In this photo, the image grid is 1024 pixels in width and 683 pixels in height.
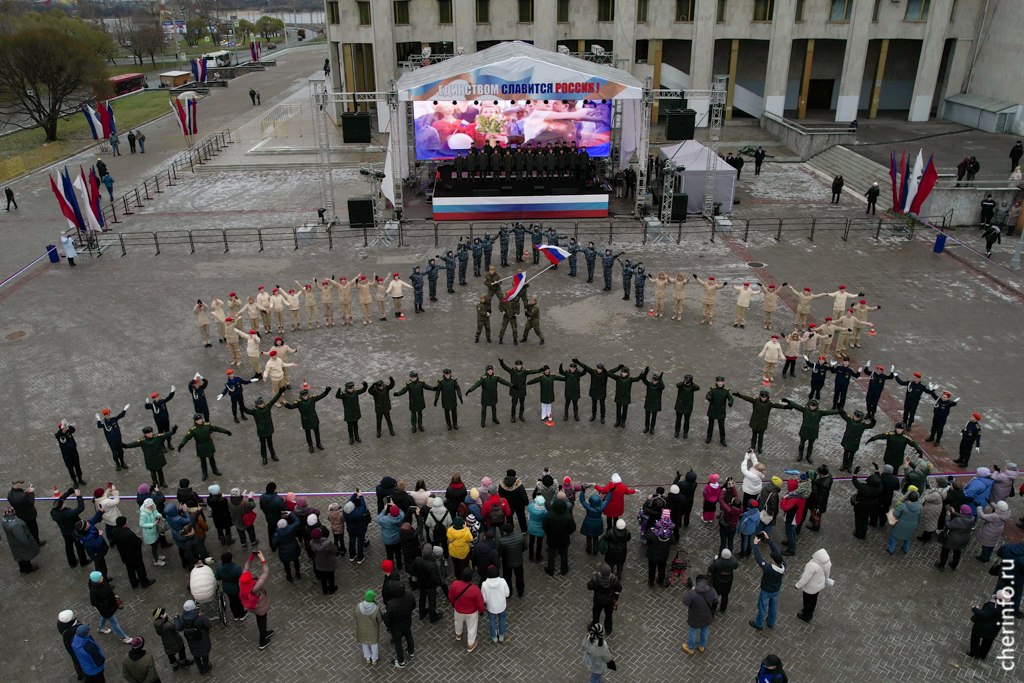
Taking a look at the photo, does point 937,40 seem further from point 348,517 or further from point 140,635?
point 140,635

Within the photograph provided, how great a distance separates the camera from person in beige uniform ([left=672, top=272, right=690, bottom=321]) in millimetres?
19312

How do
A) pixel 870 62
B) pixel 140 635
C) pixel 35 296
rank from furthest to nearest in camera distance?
pixel 870 62 < pixel 35 296 < pixel 140 635

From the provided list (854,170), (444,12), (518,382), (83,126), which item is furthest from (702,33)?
(83,126)

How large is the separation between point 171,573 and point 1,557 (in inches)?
111

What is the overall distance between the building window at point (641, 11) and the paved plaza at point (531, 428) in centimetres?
2070

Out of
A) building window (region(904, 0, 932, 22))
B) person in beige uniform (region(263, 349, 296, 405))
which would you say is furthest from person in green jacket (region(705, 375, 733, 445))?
building window (region(904, 0, 932, 22))

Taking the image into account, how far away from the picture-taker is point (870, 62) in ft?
152

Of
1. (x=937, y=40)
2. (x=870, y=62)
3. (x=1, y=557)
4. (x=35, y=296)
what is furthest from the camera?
(x=870, y=62)

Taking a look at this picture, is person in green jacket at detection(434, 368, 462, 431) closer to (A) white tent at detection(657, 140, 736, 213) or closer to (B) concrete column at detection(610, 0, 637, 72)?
(A) white tent at detection(657, 140, 736, 213)

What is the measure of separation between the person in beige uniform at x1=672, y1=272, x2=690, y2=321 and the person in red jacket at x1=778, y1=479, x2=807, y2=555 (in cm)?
862

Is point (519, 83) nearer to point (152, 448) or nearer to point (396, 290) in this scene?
point (396, 290)

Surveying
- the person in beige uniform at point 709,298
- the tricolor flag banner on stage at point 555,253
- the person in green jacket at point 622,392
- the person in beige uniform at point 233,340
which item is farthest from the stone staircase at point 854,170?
the person in beige uniform at point 233,340

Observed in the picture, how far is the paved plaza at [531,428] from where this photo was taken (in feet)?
32.7

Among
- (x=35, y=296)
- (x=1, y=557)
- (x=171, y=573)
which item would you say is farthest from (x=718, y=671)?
(x=35, y=296)
